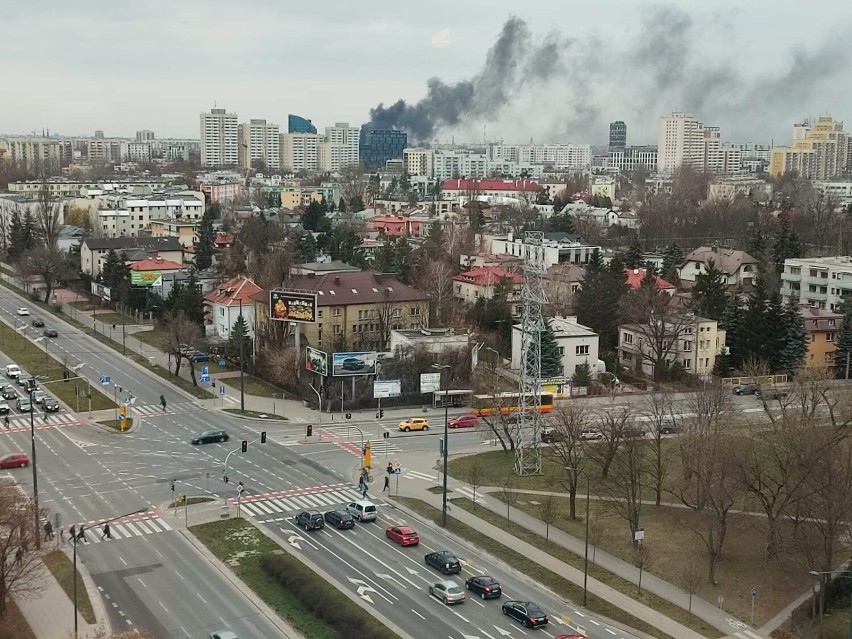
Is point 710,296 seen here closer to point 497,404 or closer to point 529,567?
point 497,404

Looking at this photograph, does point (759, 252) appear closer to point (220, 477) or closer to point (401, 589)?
point (220, 477)

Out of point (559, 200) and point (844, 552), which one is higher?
point (559, 200)

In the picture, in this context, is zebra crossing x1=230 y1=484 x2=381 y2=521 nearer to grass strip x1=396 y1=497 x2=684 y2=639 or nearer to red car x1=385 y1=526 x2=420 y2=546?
grass strip x1=396 y1=497 x2=684 y2=639

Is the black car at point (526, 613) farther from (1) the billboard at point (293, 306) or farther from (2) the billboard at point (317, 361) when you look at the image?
(1) the billboard at point (293, 306)

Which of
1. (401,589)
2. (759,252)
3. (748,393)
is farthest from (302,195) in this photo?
(401,589)

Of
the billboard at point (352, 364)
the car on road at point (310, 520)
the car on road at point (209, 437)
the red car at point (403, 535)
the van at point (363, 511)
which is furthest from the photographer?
the billboard at point (352, 364)

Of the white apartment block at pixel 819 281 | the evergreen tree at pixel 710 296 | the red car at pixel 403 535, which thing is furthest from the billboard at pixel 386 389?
the white apartment block at pixel 819 281

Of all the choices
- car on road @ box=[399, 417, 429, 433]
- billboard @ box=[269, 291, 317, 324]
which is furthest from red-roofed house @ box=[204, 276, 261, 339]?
car on road @ box=[399, 417, 429, 433]
